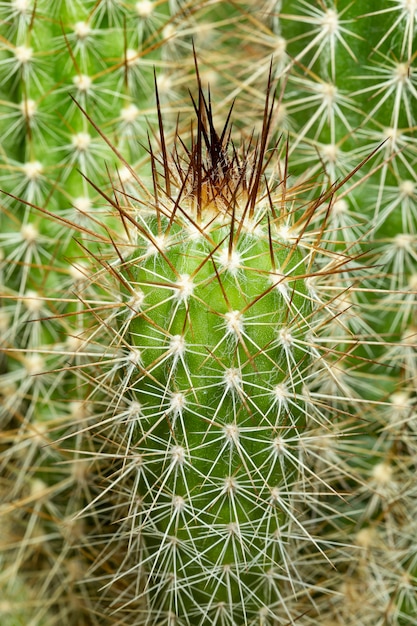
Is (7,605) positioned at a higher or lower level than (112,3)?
lower

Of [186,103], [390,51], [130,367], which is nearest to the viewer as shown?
[130,367]

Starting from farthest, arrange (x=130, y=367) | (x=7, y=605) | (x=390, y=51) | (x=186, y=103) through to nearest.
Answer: (x=186, y=103) < (x=7, y=605) < (x=390, y=51) < (x=130, y=367)

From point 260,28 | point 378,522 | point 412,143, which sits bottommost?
point 378,522

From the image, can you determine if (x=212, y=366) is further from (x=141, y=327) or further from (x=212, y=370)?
(x=141, y=327)

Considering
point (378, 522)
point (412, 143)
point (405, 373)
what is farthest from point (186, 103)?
point (378, 522)

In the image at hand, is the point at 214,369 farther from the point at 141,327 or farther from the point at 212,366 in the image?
the point at 141,327

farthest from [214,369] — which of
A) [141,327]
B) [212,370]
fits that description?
[141,327]

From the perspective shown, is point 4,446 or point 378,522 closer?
point 378,522

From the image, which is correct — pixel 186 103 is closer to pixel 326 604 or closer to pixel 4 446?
pixel 4 446
